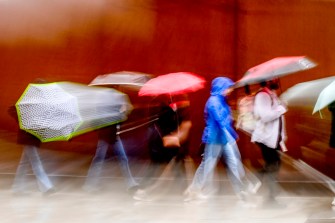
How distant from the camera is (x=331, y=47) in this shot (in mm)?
8312

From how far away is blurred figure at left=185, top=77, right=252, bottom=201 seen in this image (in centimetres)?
639

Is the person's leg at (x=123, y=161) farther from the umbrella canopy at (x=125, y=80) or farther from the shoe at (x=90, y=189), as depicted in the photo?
the umbrella canopy at (x=125, y=80)

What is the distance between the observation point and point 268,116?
6195 mm

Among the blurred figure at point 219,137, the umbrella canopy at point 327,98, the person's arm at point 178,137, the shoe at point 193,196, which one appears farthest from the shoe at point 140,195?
the umbrella canopy at point 327,98

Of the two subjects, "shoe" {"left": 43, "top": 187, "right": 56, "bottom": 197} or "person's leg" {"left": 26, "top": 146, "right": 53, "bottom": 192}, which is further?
"shoe" {"left": 43, "top": 187, "right": 56, "bottom": 197}

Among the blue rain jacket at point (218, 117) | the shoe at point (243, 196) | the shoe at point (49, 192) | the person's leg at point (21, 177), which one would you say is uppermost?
the blue rain jacket at point (218, 117)

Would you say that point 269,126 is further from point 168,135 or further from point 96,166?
point 96,166

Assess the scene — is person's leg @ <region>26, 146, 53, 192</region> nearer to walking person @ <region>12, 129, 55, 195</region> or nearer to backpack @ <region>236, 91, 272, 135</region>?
walking person @ <region>12, 129, 55, 195</region>

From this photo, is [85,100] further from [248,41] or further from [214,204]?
[248,41]

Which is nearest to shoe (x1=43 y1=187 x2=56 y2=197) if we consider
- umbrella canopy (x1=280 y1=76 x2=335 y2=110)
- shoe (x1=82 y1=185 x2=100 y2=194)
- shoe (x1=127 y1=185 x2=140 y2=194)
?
shoe (x1=82 y1=185 x2=100 y2=194)

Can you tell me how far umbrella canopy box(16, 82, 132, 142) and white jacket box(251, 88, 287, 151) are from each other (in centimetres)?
200

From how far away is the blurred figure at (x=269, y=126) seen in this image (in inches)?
245

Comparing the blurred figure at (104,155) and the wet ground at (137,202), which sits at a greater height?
the blurred figure at (104,155)

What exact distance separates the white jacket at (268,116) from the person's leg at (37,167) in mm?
3025
